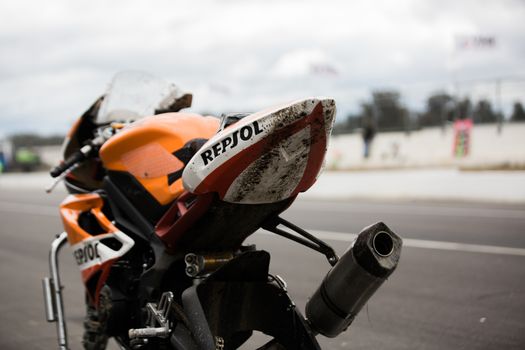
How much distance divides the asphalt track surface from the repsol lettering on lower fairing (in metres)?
1.51

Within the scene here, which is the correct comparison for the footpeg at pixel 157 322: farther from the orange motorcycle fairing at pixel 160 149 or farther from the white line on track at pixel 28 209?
the white line on track at pixel 28 209

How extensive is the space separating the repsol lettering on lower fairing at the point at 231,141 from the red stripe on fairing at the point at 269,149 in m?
0.04

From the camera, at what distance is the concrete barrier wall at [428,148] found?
23062 millimetres

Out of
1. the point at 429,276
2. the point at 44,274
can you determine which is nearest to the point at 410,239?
the point at 429,276

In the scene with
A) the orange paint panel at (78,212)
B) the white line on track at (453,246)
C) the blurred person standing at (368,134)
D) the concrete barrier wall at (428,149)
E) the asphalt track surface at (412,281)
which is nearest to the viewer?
the orange paint panel at (78,212)

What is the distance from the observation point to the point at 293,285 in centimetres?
645

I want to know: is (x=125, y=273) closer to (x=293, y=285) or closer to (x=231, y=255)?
(x=231, y=255)

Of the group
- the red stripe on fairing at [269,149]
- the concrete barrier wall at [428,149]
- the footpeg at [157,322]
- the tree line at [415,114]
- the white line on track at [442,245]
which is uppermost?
the red stripe on fairing at [269,149]

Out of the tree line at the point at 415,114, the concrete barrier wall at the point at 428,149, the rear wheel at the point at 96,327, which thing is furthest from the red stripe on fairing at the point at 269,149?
the tree line at the point at 415,114

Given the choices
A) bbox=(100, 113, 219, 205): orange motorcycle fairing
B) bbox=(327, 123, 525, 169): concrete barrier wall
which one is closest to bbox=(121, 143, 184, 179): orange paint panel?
bbox=(100, 113, 219, 205): orange motorcycle fairing

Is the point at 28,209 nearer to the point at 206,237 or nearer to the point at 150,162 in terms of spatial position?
the point at 150,162

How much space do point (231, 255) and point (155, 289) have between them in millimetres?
373

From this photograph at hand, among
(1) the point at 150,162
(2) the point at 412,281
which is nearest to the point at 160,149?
(1) the point at 150,162

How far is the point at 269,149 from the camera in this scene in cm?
252
